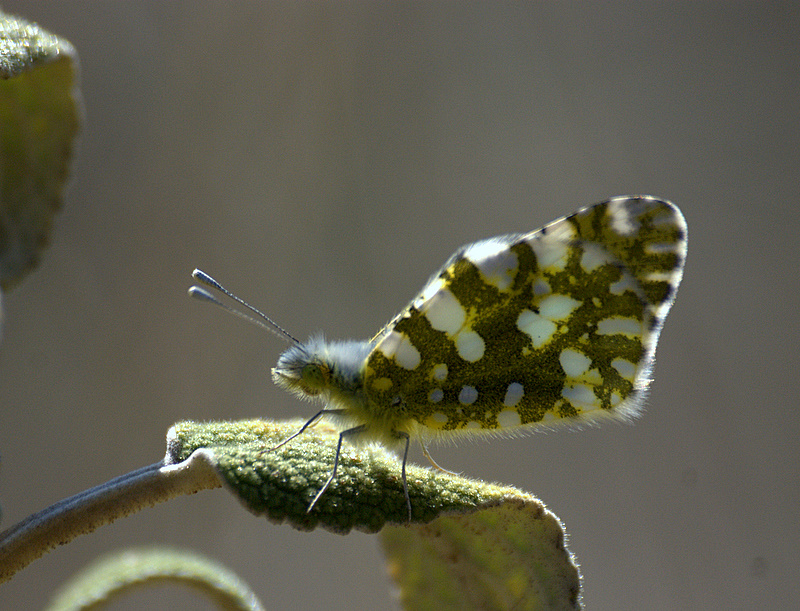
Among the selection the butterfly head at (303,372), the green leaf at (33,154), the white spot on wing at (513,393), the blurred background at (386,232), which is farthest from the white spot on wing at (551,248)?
the blurred background at (386,232)

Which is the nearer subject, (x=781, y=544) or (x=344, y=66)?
(x=781, y=544)

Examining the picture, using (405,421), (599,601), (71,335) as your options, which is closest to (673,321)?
(599,601)

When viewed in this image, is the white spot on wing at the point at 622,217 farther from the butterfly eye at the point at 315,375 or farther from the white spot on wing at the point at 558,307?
the butterfly eye at the point at 315,375


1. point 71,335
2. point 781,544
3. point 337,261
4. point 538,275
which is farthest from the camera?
point 337,261

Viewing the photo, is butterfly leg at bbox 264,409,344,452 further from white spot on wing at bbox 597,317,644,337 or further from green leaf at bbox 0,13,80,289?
green leaf at bbox 0,13,80,289

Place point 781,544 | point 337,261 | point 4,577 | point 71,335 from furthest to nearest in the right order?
point 337,261 < point 71,335 < point 781,544 < point 4,577

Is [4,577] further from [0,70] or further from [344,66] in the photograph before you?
[344,66]

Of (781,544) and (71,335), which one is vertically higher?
(71,335)
